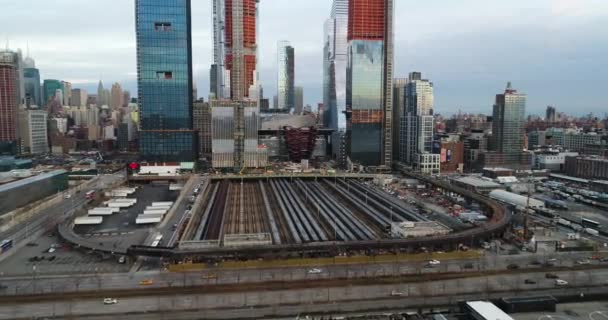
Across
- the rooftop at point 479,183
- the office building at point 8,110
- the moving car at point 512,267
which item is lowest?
the moving car at point 512,267

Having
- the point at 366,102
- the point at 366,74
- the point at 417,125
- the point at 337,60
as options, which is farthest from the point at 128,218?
the point at 337,60

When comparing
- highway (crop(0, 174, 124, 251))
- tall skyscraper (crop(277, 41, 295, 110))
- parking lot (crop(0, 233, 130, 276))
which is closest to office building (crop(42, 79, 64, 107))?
tall skyscraper (crop(277, 41, 295, 110))

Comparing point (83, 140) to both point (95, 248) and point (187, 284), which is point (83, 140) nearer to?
point (95, 248)

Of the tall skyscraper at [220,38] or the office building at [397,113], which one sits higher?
the tall skyscraper at [220,38]

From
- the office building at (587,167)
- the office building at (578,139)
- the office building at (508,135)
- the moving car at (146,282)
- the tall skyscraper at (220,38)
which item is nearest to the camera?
the moving car at (146,282)

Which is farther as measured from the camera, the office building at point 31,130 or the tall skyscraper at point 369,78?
the office building at point 31,130

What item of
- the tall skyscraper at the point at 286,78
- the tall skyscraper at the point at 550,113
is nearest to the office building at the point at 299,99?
the tall skyscraper at the point at 286,78

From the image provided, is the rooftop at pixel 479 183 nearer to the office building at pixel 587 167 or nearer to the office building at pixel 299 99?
the office building at pixel 587 167
